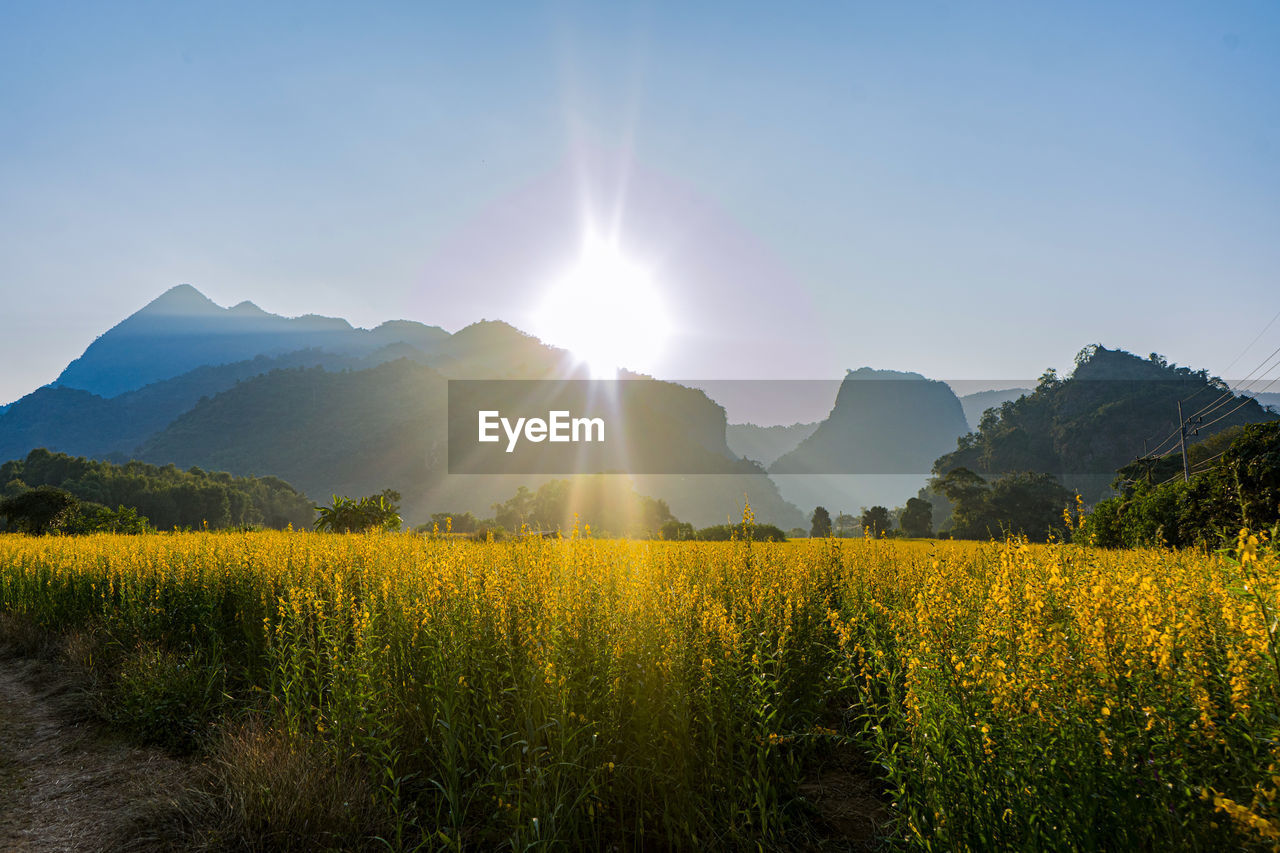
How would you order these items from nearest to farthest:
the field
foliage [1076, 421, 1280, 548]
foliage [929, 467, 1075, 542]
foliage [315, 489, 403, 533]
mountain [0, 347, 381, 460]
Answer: the field, foliage [1076, 421, 1280, 548], foliage [315, 489, 403, 533], foliage [929, 467, 1075, 542], mountain [0, 347, 381, 460]

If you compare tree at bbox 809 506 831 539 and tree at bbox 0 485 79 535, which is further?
tree at bbox 0 485 79 535

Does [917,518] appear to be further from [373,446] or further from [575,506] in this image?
[373,446]

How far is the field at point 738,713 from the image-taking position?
230 cm

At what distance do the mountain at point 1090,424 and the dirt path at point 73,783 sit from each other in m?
84.6

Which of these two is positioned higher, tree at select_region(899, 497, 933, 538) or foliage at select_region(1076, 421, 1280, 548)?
foliage at select_region(1076, 421, 1280, 548)

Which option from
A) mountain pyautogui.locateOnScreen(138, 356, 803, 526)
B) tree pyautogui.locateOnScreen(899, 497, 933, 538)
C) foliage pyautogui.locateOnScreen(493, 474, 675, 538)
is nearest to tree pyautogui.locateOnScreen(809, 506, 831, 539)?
tree pyautogui.locateOnScreen(899, 497, 933, 538)

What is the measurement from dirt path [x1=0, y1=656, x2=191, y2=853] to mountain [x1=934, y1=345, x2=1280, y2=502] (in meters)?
84.6

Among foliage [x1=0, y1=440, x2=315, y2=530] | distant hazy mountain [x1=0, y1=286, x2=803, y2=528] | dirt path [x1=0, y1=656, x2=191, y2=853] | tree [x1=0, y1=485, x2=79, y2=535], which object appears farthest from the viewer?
distant hazy mountain [x1=0, y1=286, x2=803, y2=528]

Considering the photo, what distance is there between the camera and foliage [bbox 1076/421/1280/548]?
12336mm

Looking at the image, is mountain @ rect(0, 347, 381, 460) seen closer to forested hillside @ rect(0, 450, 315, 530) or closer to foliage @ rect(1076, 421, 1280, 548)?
forested hillside @ rect(0, 450, 315, 530)

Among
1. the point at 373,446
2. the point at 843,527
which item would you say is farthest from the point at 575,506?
the point at 373,446

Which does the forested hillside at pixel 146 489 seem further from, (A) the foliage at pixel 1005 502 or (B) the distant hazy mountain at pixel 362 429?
(A) the foliage at pixel 1005 502

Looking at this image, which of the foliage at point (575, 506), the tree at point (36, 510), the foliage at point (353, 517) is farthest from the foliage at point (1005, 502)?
the tree at point (36, 510)

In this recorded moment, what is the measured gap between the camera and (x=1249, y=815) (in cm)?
157
